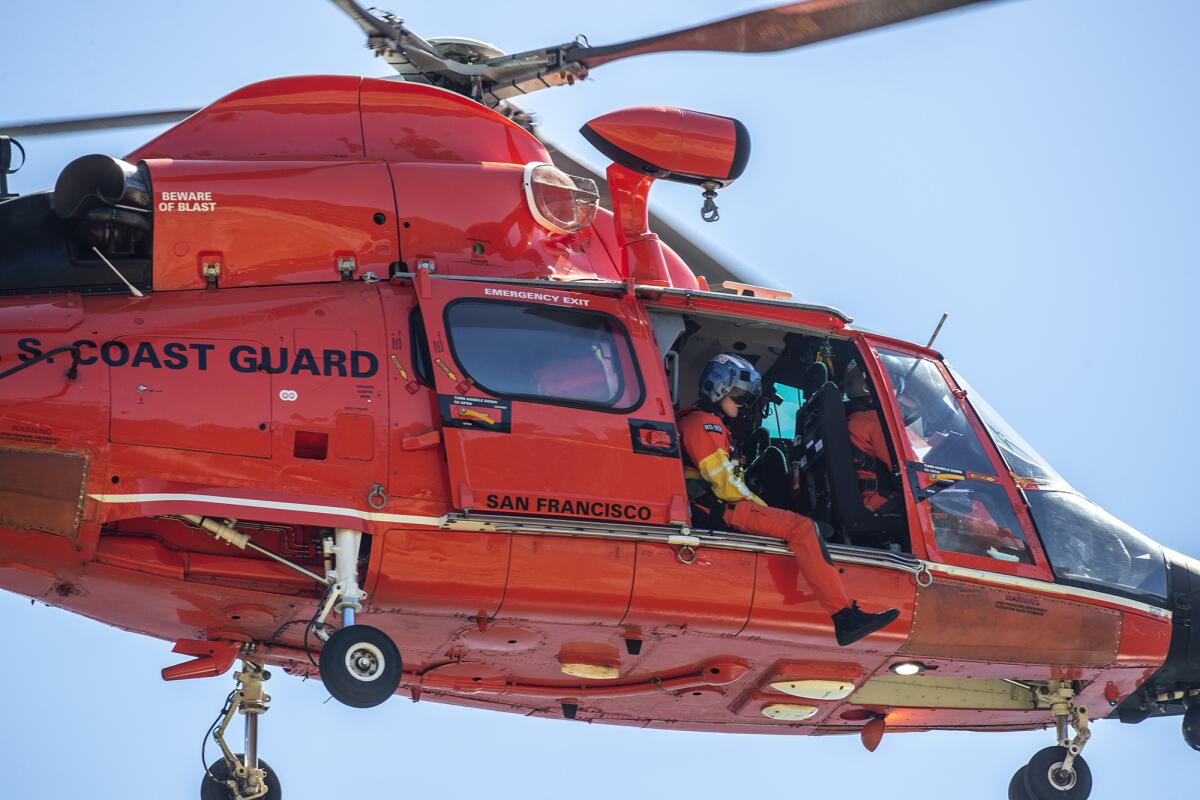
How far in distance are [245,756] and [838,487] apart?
3.97m

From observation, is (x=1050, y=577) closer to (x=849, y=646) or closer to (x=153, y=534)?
(x=849, y=646)

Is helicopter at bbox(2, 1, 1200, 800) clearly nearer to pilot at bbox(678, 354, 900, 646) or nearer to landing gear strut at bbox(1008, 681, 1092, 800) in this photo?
pilot at bbox(678, 354, 900, 646)

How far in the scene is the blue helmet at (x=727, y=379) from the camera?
11031 mm

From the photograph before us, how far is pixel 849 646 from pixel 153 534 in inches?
163

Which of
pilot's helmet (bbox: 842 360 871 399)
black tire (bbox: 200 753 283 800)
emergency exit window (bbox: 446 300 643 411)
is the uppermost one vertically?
pilot's helmet (bbox: 842 360 871 399)

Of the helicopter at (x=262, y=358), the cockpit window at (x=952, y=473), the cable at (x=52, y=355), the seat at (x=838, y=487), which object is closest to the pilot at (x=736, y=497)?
the helicopter at (x=262, y=358)

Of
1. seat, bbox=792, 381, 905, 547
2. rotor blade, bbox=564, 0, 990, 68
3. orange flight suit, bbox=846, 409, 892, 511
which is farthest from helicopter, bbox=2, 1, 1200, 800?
rotor blade, bbox=564, 0, 990, 68

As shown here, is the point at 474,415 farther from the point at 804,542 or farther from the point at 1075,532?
the point at 1075,532

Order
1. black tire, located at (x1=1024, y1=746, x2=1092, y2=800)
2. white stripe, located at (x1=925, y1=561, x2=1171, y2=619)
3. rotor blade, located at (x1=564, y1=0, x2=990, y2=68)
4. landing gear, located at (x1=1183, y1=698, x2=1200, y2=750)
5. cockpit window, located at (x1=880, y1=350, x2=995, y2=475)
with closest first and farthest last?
rotor blade, located at (x1=564, y1=0, x2=990, y2=68) → white stripe, located at (x1=925, y1=561, x2=1171, y2=619) → cockpit window, located at (x1=880, y1=350, x2=995, y2=475) → black tire, located at (x1=1024, y1=746, x2=1092, y2=800) → landing gear, located at (x1=1183, y1=698, x2=1200, y2=750)

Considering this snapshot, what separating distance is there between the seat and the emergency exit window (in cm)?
146

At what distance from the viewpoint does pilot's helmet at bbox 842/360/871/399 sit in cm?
1153

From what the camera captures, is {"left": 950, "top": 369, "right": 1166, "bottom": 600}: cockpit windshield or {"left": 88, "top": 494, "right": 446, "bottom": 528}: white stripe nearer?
{"left": 88, "top": 494, "right": 446, "bottom": 528}: white stripe

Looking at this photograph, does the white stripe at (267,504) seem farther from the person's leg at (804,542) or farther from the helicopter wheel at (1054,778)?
the helicopter wheel at (1054,778)

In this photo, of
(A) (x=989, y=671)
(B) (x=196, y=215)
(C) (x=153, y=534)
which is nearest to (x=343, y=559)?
(C) (x=153, y=534)
